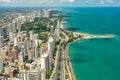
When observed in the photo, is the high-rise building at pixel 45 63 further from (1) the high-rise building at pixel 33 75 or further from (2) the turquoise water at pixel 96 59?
(1) the high-rise building at pixel 33 75

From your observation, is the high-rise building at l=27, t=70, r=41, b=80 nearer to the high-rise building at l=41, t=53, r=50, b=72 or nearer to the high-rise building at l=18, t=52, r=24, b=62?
the high-rise building at l=41, t=53, r=50, b=72

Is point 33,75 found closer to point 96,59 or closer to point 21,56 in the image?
point 21,56

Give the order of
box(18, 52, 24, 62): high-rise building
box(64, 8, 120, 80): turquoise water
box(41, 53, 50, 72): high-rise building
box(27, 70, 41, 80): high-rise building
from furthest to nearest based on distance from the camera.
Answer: box(18, 52, 24, 62): high-rise building → box(64, 8, 120, 80): turquoise water → box(41, 53, 50, 72): high-rise building → box(27, 70, 41, 80): high-rise building

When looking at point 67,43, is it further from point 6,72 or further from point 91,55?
point 6,72

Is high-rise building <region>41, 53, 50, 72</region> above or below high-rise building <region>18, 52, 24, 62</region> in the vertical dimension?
above

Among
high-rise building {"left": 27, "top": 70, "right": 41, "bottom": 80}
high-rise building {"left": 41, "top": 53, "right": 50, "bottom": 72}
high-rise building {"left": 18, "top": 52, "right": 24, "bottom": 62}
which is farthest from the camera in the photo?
high-rise building {"left": 18, "top": 52, "right": 24, "bottom": 62}

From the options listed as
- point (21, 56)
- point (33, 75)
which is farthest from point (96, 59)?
point (33, 75)

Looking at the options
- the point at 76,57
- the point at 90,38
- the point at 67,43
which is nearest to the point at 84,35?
the point at 90,38

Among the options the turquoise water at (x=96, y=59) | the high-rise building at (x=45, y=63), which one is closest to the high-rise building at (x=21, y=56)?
the high-rise building at (x=45, y=63)

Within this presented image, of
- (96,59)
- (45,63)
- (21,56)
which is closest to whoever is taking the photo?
(45,63)


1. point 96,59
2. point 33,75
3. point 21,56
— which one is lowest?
point 96,59

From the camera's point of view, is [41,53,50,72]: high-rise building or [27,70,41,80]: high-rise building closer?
[27,70,41,80]: high-rise building

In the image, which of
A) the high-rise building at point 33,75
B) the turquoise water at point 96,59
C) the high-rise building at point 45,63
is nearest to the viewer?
the high-rise building at point 33,75

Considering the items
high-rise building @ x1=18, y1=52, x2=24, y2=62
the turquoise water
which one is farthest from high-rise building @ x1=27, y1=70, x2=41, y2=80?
high-rise building @ x1=18, y1=52, x2=24, y2=62
